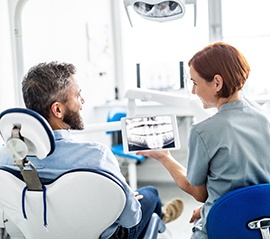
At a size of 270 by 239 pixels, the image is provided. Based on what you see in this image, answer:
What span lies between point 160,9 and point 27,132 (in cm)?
86

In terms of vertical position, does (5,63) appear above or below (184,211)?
above

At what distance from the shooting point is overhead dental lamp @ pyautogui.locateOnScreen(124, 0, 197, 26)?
5.65 ft

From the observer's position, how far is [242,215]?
1.29m

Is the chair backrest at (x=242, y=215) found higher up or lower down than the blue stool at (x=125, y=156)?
higher up

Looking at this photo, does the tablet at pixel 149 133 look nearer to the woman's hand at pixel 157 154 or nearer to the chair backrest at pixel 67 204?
the woman's hand at pixel 157 154

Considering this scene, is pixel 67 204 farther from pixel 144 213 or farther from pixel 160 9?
pixel 160 9

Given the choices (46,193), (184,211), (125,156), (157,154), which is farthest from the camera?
(125,156)

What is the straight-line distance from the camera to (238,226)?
130cm

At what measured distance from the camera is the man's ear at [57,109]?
1488 mm

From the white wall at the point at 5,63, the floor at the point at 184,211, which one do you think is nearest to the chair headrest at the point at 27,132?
the white wall at the point at 5,63

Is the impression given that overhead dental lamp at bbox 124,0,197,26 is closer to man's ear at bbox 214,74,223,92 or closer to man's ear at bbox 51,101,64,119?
man's ear at bbox 214,74,223,92

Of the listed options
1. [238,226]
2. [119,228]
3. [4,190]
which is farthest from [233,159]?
[4,190]

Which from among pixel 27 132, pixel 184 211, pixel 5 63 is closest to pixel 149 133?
pixel 27 132

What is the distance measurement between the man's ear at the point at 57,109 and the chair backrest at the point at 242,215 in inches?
25.0
